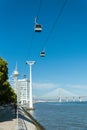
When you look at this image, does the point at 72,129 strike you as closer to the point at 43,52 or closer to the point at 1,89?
the point at 1,89

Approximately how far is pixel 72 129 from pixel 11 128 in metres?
27.8

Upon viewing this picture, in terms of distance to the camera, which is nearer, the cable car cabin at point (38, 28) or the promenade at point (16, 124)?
the cable car cabin at point (38, 28)

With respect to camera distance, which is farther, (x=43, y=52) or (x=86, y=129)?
(x=86, y=129)

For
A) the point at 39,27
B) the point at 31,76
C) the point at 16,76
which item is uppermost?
the point at 31,76

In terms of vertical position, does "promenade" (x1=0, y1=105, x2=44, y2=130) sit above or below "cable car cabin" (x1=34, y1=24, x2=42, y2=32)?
below

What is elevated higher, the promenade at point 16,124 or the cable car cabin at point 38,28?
the cable car cabin at point 38,28

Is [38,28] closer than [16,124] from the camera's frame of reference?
Yes

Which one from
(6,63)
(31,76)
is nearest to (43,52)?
(6,63)

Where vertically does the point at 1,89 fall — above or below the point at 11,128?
above

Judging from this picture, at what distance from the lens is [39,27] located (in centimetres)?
2950

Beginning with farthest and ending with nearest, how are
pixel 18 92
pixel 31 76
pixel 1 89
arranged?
pixel 31 76 → pixel 1 89 → pixel 18 92

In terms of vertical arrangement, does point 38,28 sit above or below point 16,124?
above

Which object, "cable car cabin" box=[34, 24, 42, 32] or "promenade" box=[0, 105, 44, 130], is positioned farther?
"promenade" box=[0, 105, 44, 130]

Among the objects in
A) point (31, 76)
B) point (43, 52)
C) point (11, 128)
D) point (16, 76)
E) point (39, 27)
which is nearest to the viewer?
point (39, 27)
